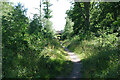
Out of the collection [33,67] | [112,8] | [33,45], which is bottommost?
[33,67]

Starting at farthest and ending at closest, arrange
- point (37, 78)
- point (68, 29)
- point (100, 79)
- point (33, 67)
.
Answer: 1. point (68, 29)
2. point (33, 67)
3. point (37, 78)
4. point (100, 79)

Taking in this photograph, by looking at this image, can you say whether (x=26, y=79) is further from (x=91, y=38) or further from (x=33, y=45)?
(x=91, y=38)

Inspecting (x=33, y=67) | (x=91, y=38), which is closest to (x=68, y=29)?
(x=91, y=38)

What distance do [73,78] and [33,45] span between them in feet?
9.28

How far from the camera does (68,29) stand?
28562mm

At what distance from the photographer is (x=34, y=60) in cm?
656

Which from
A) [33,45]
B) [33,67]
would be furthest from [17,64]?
[33,45]

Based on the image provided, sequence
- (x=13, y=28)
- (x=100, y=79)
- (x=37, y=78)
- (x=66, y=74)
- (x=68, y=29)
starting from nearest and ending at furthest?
(x=100, y=79) → (x=37, y=78) → (x=66, y=74) → (x=13, y=28) → (x=68, y=29)

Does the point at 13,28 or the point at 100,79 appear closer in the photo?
the point at 100,79

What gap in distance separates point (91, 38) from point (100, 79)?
308 inches

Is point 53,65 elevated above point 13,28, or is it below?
below

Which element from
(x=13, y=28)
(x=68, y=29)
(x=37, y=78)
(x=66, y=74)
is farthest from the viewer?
(x=68, y=29)

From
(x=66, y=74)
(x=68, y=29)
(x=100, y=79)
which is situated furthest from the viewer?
(x=68, y=29)

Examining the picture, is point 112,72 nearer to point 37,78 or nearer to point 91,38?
point 37,78
